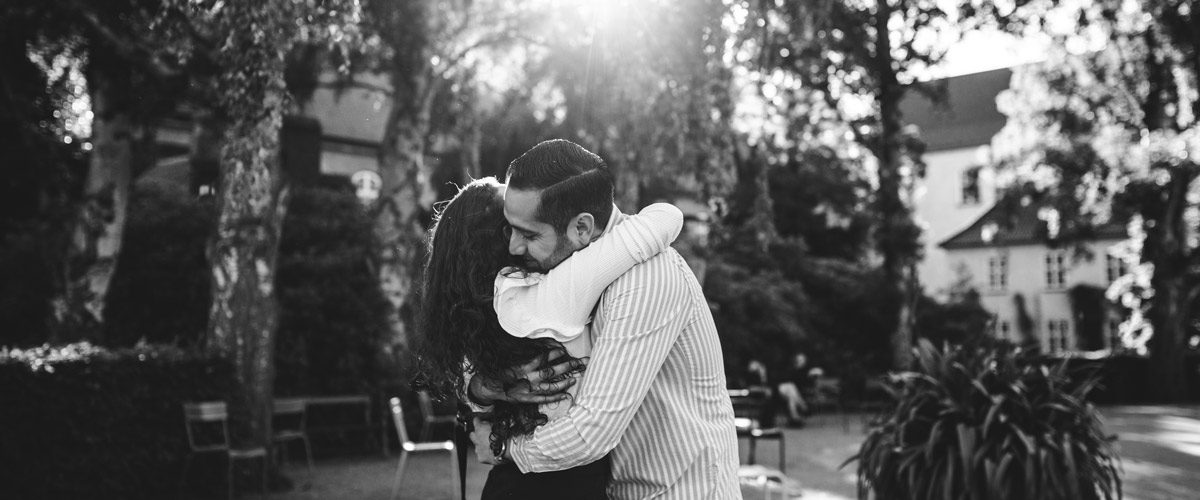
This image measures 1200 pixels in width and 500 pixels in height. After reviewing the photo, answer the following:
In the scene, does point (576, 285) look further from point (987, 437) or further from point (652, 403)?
point (987, 437)

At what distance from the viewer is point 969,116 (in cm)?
5659

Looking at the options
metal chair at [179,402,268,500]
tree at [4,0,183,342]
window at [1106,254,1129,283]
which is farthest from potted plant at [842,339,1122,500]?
window at [1106,254,1129,283]

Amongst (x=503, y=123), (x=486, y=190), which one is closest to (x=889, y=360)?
(x=503, y=123)

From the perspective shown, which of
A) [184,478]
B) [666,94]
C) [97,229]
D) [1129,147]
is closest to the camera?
[666,94]

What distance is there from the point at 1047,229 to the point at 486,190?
1227 inches

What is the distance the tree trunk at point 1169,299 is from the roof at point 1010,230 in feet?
4.40

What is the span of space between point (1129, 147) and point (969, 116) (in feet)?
95.5

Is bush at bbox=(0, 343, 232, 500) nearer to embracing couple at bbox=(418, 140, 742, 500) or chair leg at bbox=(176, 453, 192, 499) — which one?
chair leg at bbox=(176, 453, 192, 499)

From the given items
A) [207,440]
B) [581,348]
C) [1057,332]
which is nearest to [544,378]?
[581,348]

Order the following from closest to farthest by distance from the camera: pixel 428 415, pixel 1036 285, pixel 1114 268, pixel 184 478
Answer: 1. pixel 184 478
2. pixel 428 415
3. pixel 1114 268
4. pixel 1036 285

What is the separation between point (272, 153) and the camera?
382 inches

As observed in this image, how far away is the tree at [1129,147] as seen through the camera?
27.8m

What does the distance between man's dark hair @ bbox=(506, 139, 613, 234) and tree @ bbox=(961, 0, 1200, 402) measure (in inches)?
1062

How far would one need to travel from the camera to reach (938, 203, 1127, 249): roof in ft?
96.0
